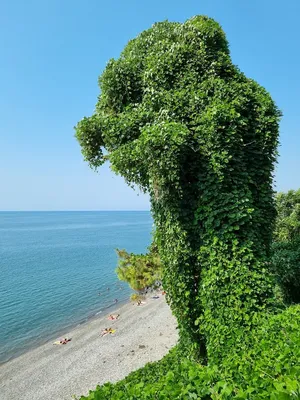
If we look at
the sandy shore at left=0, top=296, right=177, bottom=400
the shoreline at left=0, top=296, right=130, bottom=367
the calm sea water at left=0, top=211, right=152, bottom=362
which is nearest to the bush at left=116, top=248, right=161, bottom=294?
the sandy shore at left=0, top=296, right=177, bottom=400

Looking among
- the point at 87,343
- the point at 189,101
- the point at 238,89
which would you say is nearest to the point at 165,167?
the point at 189,101

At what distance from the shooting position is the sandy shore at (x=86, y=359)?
43.8 feet

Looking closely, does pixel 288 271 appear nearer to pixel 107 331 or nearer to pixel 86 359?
pixel 86 359

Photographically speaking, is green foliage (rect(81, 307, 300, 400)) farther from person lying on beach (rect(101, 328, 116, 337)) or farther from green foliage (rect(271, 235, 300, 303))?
person lying on beach (rect(101, 328, 116, 337))

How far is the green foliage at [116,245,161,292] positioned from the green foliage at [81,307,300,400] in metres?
8.39

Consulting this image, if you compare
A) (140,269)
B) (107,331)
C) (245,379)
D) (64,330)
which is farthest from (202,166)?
(64,330)

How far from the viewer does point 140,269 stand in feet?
44.3

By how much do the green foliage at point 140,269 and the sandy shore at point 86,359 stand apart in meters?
4.29

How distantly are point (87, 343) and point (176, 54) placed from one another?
16901mm

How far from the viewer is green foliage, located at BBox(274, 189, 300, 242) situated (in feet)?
55.8

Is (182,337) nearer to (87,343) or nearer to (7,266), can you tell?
(87,343)

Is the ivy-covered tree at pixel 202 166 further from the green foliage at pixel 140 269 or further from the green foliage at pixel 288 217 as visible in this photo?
the green foliage at pixel 288 217

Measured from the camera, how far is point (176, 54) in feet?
24.5

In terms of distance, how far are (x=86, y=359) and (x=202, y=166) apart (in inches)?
539
